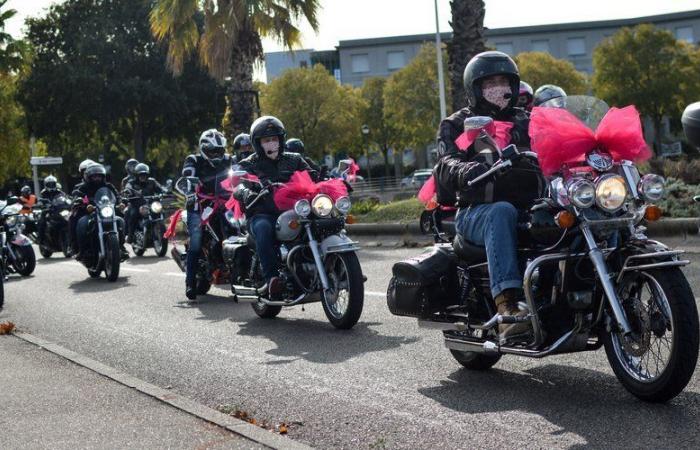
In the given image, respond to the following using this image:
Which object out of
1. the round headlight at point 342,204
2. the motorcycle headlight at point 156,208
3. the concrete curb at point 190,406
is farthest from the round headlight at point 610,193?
the motorcycle headlight at point 156,208

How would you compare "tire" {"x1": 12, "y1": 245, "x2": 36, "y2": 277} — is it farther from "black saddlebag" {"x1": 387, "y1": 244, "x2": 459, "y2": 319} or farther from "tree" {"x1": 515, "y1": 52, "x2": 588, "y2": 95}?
"tree" {"x1": 515, "y1": 52, "x2": 588, "y2": 95}

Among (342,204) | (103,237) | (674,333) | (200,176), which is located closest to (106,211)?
(103,237)

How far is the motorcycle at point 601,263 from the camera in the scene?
4.73m

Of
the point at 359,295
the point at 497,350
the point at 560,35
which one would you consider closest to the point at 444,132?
the point at 497,350

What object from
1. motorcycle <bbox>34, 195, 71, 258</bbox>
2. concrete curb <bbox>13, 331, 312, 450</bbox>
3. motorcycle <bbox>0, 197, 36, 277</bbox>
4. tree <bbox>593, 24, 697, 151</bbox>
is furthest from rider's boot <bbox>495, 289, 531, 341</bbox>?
tree <bbox>593, 24, 697, 151</bbox>

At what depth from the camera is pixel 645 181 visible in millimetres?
4934

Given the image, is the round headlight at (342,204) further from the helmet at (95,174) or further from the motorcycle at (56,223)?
the motorcycle at (56,223)

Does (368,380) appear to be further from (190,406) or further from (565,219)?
(565,219)

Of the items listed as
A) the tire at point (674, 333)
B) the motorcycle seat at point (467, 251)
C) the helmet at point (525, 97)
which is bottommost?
the tire at point (674, 333)

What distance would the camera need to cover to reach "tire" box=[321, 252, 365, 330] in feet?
26.9

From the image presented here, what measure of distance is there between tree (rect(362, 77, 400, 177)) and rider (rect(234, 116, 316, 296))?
61.6 m

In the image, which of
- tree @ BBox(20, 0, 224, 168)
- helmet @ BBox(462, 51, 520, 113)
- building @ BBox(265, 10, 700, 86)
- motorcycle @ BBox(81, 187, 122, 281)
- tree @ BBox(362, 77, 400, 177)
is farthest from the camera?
building @ BBox(265, 10, 700, 86)

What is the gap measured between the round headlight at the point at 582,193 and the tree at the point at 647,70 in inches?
2323

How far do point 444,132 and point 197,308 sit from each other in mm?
5701
